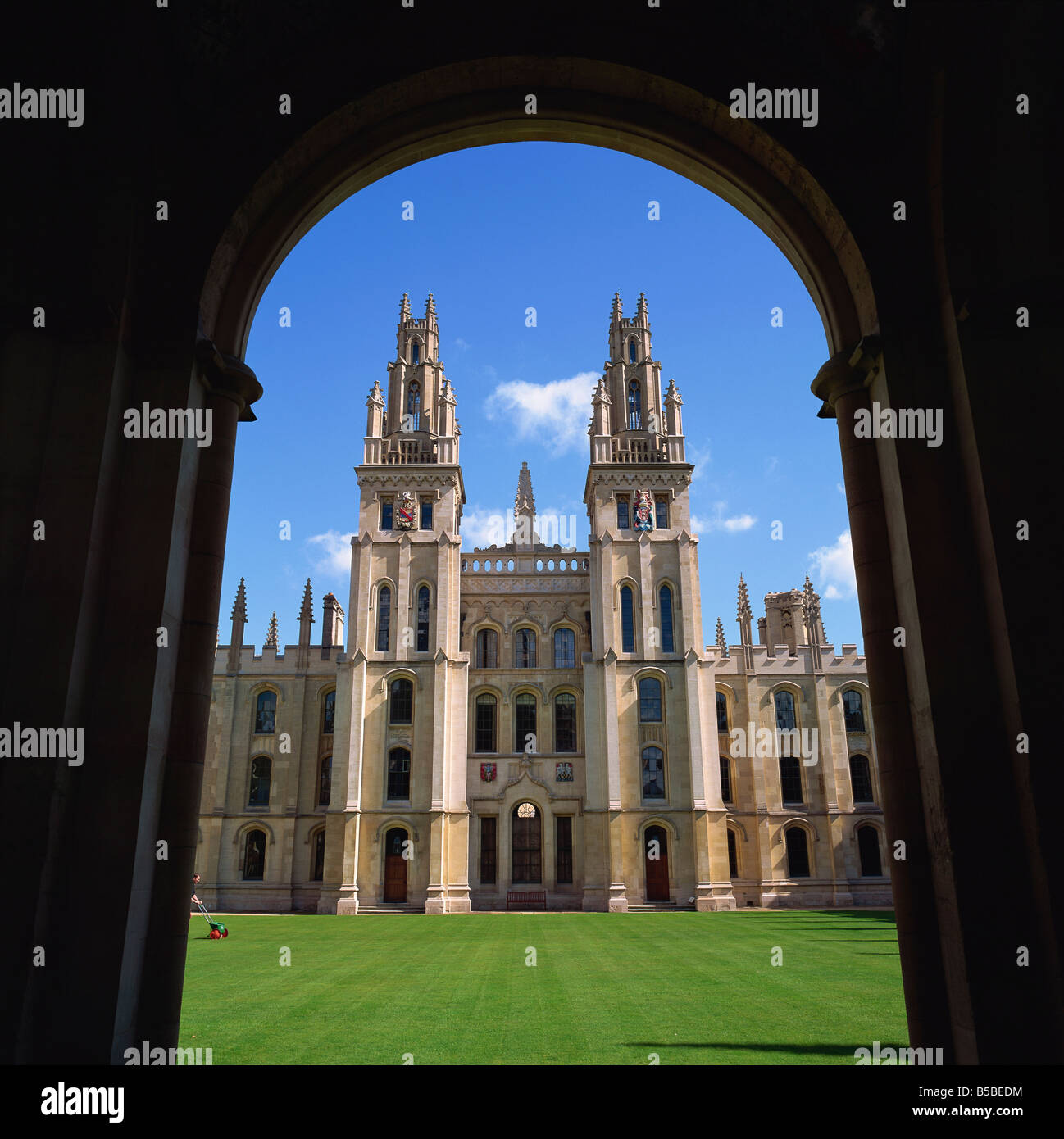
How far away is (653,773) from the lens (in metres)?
39.4

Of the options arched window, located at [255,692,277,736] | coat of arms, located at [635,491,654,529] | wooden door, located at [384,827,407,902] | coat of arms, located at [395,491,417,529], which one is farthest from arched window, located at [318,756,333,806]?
coat of arms, located at [635,491,654,529]

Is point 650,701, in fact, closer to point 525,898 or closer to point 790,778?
point 790,778

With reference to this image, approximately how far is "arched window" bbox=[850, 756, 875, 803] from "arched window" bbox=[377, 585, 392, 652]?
2397cm

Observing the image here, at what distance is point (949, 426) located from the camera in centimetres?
588

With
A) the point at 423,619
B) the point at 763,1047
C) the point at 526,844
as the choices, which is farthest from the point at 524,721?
the point at 763,1047

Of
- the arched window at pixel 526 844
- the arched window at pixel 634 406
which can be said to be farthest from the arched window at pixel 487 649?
the arched window at pixel 634 406

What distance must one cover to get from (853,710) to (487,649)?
62.1ft

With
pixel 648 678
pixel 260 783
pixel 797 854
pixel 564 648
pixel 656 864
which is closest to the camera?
pixel 656 864

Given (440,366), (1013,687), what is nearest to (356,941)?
(1013,687)

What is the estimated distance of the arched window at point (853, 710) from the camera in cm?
4328

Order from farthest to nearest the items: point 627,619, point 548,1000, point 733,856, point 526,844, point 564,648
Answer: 1. point 564,648
2. point 733,856
3. point 627,619
4. point 526,844
5. point 548,1000

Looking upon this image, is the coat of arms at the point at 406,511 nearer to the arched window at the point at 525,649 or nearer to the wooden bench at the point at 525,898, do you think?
Answer: the arched window at the point at 525,649

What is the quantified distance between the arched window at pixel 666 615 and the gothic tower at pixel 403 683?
385 inches

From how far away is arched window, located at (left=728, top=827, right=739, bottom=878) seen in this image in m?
41.6
